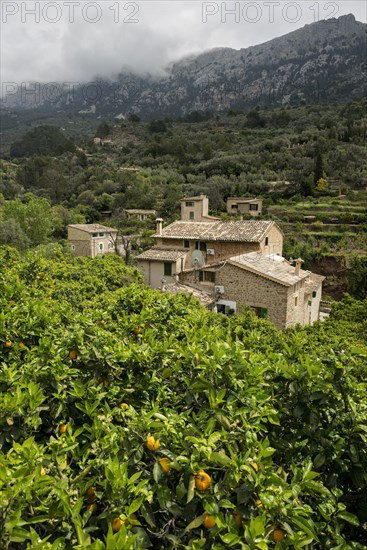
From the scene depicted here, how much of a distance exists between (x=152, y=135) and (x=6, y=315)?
104m

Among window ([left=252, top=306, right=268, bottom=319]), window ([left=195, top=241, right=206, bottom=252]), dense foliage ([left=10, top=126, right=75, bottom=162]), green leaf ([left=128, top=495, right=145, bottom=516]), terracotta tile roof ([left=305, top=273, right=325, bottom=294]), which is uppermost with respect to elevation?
dense foliage ([left=10, top=126, right=75, bottom=162])

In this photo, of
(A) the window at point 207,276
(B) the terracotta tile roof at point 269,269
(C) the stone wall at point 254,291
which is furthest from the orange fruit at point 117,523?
(A) the window at point 207,276

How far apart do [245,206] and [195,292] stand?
94.4 feet

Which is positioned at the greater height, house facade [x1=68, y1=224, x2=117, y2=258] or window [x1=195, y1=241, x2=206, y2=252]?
window [x1=195, y1=241, x2=206, y2=252]

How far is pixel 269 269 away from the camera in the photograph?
19906 millimetres

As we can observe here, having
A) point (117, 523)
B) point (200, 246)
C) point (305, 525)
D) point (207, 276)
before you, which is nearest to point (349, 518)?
point (305, 525)

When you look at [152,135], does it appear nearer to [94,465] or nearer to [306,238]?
[306,238]

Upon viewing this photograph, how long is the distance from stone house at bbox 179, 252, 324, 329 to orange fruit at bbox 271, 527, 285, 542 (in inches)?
659

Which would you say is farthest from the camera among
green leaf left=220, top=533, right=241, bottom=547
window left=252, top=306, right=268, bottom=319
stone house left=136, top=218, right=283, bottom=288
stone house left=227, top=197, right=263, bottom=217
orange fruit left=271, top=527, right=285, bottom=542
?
stone house left=227, top=197, right=263, bottom=217

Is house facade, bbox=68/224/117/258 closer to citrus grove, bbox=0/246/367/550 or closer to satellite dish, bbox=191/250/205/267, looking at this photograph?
satellite dish, bbox=191/250/205/267

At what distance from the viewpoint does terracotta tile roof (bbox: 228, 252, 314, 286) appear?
1883 centimetres

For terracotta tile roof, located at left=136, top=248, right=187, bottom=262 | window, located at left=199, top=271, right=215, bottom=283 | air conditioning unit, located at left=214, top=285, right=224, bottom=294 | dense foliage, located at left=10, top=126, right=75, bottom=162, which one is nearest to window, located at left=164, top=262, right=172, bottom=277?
terracotta tile roof, located at left=136, top=248, right=187, bottom=262

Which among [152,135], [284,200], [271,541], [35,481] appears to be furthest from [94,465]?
[152,135]

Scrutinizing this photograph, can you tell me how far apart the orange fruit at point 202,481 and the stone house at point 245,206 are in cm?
4401
